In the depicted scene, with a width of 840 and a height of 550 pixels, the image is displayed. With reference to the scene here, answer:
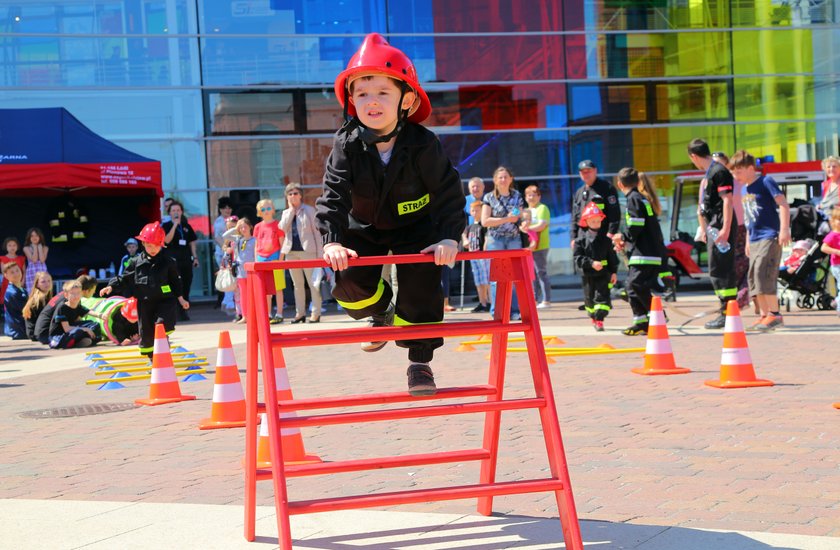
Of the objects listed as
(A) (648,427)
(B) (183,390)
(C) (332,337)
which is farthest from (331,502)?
(B) (183,390)

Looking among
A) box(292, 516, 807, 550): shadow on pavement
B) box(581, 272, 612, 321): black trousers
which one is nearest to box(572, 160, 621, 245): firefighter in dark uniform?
box(581, 272, 612, 321): black trousers

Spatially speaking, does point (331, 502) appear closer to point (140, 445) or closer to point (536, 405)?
point (536, 405)

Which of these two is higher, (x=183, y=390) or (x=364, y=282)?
(x=364, y=282)

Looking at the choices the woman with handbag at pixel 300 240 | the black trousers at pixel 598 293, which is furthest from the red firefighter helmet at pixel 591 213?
the woman with handbag at pixel 300 240

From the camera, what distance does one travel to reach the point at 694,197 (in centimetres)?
2291

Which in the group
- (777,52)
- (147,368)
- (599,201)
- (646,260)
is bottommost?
(147,368)

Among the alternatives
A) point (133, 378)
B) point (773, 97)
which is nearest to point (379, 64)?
point (133, 378)

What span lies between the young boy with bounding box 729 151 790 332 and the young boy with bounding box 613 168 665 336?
1123 millimetres

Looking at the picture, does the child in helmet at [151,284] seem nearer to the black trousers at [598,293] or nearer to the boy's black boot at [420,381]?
the black trousers at [598,293]

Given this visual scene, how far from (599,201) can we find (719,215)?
4.43ft

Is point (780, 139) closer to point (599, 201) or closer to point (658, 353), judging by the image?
point (599, 201)

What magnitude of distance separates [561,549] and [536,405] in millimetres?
593

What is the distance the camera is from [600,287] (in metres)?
12.5

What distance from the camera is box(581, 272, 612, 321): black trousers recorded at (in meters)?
12.4
